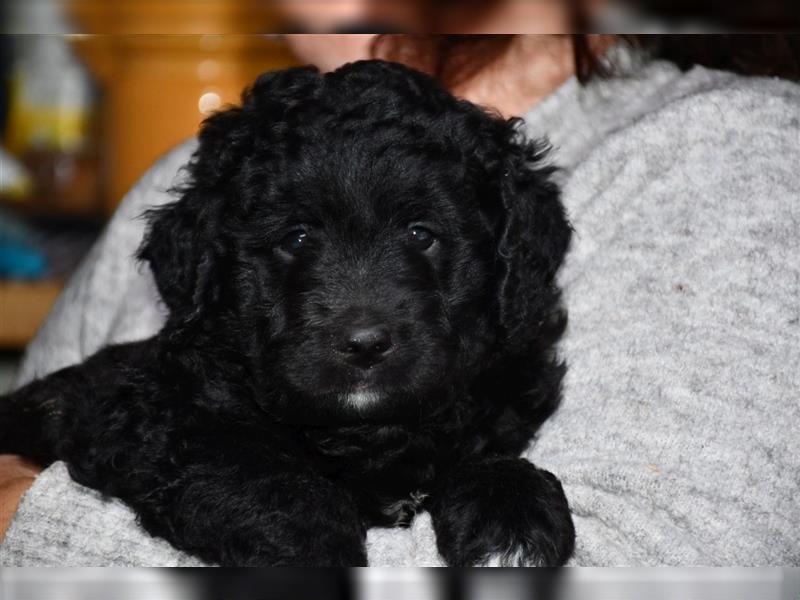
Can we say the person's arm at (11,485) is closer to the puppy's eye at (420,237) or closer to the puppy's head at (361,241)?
the puppy's head at (361,241)

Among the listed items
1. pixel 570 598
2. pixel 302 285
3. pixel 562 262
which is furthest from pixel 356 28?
pixel 562 262

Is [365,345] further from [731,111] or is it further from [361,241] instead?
[731,111]

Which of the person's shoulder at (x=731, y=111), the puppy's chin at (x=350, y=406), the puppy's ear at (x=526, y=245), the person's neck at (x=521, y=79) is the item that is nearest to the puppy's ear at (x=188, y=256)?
the puppy's chin at (x=350, y=406)

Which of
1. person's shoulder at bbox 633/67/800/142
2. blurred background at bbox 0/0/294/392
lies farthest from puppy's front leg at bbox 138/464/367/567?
blurred background at bbox 0/0/294/392

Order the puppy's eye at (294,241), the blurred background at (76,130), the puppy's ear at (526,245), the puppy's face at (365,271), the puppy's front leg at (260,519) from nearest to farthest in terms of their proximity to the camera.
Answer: the puppy's front leg at (260,519) < the puppy's face at (365,271) < the puppy's eye at (294,241) < the puppy's ear at (526,245) < the blurred background at (76,130)

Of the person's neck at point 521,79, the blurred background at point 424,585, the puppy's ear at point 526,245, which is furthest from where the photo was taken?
the person's neck at point 521,79

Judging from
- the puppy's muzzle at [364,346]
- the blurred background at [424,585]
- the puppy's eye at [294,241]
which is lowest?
the blurred background at [424,585]
